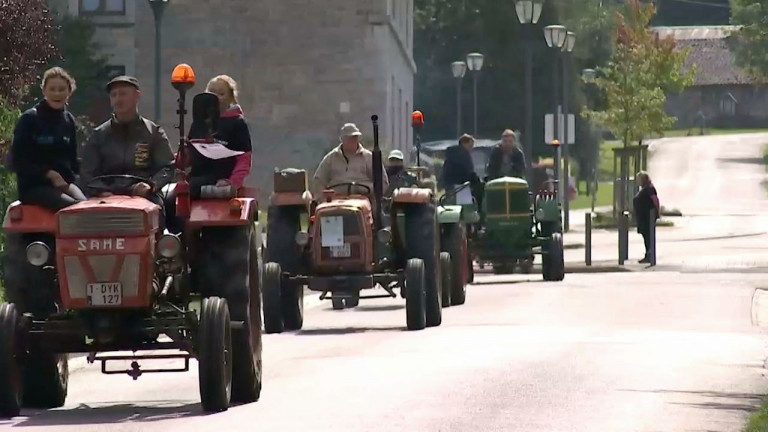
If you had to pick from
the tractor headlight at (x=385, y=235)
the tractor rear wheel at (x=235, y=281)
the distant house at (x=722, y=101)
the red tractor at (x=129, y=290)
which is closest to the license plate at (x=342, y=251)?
the tractor headlight at (x=385, y=235)

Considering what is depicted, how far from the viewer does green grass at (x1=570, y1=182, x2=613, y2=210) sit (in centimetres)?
7234

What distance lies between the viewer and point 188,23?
55.3 meters

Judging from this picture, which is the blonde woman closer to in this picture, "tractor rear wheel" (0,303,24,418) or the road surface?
the road surface

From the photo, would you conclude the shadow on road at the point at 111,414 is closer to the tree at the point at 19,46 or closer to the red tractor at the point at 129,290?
the red tractor at the point at 129,290

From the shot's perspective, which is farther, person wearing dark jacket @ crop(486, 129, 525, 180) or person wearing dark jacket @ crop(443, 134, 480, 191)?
person wearing dark jacket @ crop(486, 129, 525, 180)

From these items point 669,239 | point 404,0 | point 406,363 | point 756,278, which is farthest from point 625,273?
point 404,0

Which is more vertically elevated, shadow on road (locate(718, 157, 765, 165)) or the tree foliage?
the tree foliage

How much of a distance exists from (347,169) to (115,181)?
774 cm

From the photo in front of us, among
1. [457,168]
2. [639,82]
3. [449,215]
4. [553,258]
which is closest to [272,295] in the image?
[449,215]

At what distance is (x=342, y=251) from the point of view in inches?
805

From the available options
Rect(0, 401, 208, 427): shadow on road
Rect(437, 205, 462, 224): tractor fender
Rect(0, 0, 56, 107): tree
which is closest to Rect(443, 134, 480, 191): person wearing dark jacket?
Rect(437, 205, 462, 224): tractor fender

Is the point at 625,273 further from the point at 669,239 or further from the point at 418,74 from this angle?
the point at 418,74

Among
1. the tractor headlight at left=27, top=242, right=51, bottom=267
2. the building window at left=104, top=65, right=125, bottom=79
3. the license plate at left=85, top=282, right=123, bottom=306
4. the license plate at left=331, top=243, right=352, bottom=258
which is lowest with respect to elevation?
the license plate at left=331, top=243, right=352, bottom=258

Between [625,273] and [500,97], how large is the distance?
160 feet
